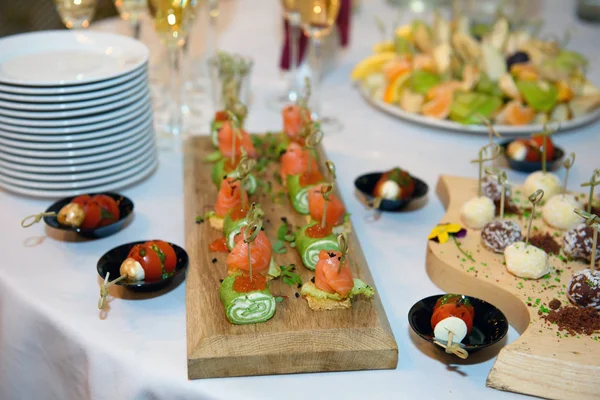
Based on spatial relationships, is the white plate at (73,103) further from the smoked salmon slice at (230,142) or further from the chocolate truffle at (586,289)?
the chocolate truffle at (586,289)

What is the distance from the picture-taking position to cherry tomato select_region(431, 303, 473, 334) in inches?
41.3

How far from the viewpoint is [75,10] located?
6.10ft

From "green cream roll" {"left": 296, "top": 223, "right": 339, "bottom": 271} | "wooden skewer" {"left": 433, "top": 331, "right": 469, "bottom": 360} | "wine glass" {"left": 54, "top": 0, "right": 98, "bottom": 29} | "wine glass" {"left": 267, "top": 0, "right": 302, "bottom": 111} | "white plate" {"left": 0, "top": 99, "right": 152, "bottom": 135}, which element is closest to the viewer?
"wooden skewer" {"left": 433, "top": 331, "right": 469, "bottom": 360}

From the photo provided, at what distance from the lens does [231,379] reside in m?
1.04

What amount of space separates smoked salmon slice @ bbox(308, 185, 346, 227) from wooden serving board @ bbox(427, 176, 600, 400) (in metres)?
0.18

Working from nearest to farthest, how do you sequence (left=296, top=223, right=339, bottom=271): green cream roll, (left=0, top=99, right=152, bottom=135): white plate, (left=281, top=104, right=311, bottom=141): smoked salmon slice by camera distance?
(left=296, top=223, right=339, bottom=271): green cream roll → (left=0, top=99, right=152, bottom=135): white plate → (left=281, top=104, right=311, bottom=141): smoked salmon slice

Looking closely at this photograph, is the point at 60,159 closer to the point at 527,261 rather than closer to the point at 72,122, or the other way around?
the point at 72,122

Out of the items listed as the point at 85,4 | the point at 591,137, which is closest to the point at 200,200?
the point at 85,4

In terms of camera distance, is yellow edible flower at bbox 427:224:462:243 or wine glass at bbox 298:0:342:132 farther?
wine glass at bbox 298:0:342:132

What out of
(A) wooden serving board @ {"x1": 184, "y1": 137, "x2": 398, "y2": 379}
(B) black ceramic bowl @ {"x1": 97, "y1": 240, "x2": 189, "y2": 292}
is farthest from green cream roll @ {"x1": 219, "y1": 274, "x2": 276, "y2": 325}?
(B) black ceramic bowl @ {"x1": 97, "y1": 240, "x2": 189, "y2": 292}

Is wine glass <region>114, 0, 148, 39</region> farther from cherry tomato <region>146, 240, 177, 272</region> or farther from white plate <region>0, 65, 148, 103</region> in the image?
cherry tomato <region>146, 240, 177, 272</region>

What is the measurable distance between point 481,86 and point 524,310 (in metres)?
0.90

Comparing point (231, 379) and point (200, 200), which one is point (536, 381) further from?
point (200, 200)

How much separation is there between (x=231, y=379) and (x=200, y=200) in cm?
53
